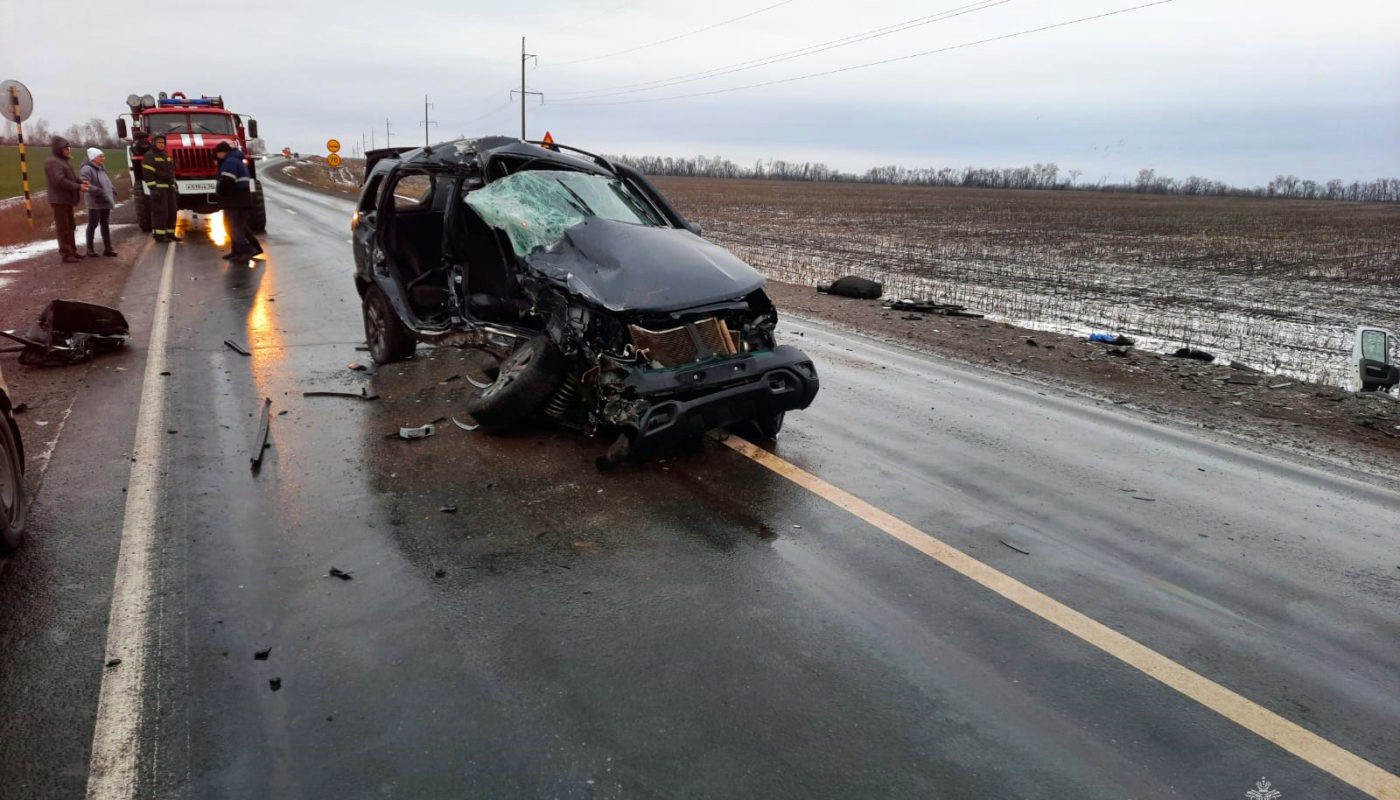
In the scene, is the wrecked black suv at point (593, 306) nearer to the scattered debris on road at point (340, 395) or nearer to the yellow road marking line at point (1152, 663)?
the scattered debris on road at point (340, 395)

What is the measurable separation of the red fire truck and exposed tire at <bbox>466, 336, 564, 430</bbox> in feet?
48.2

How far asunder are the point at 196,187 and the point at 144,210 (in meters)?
1.25

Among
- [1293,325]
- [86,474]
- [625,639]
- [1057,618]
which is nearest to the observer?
[625,639]

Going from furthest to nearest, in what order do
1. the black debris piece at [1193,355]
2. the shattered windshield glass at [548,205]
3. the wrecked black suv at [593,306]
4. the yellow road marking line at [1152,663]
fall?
the black debris piece at [1193,355], the shattered windshield glass at [548,205], the wrecked black suv at [593,306], the yellow road marking line at [1152,663]

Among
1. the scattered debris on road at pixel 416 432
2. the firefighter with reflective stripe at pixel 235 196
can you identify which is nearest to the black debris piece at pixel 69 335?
the scattered debris on road at pixel 416 432

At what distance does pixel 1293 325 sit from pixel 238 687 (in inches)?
652

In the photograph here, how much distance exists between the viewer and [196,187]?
18.4 meters

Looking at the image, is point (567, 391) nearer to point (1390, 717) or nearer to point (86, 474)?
point (86, 474)

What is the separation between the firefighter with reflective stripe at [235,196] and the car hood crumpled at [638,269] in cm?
974

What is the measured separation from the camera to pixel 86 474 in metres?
4.74

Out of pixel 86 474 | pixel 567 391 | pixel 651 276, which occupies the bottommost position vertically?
pixel 86 474

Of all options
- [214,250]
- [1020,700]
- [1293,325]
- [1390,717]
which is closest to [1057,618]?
[1020,700]

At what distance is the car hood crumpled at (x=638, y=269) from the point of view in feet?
15.9

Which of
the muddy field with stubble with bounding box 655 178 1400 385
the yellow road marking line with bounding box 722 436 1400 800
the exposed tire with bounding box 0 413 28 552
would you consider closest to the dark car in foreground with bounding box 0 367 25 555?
the exposed tire with bounding box 0 413 28 552
